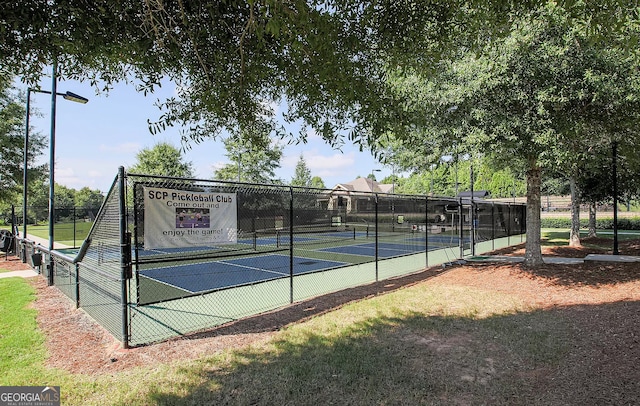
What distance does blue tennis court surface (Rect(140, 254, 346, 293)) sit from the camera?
9.88 metres

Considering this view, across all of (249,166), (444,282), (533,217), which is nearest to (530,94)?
(533,217)

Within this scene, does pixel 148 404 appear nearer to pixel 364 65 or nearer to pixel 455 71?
pixel 364 65

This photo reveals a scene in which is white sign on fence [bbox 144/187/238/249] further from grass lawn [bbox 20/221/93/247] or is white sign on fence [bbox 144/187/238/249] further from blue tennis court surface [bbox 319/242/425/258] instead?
grass lawn [bbox 20/221/93/247]

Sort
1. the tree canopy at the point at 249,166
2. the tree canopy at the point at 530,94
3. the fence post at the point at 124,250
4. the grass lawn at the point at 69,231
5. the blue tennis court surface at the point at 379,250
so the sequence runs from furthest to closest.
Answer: the tree canopy at the point at 249,166
the grass lawn at the point at 69,231
the blue tennis court surface at the point at 379,250
the tree canopy at the point at 530,94
the fence post at the point at 124,250

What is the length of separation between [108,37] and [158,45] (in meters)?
0.47

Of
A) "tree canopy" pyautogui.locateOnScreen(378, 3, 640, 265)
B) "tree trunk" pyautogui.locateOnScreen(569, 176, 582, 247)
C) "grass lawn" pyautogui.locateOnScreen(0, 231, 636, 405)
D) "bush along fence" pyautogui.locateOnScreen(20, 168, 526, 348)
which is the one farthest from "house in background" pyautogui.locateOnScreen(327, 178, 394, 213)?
"tree trunk" pyautogui.locateOnScreen(569, 176, 582, 247)

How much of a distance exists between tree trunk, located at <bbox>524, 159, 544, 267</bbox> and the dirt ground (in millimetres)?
398

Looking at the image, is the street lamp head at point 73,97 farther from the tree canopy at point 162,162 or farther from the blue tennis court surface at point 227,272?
the tree canopy at point 162,162

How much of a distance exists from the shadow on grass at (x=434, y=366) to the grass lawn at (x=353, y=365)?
14 mm

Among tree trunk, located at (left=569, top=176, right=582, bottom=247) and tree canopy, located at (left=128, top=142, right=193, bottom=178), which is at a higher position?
tree canopy, located at (left=128, top=142, right=193, bottom=178)

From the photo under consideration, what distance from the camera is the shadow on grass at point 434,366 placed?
11.1 ft

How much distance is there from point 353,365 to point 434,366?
35.3 inches

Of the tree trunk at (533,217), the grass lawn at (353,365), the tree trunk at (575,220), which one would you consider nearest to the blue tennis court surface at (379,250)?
the tree trunk at (533,217)

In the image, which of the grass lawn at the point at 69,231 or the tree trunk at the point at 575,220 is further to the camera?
the grass lawn at the point at 69,231
